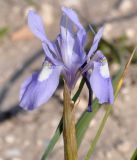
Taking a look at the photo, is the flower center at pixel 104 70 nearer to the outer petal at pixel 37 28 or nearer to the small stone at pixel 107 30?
the outer petal at pixel 37 28

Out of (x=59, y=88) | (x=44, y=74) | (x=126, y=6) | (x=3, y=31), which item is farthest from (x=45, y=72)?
(x=126, y=6)

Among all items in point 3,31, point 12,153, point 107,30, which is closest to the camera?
point 12,153

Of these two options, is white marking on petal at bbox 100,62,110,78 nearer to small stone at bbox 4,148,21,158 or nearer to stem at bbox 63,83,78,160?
stem at bbox 63,83,78,160

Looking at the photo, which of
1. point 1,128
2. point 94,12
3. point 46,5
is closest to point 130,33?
point 94,12

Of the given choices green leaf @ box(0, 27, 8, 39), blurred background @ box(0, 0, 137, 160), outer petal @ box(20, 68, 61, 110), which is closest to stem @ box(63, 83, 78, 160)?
outer petal @ box(20, 68, 61, 110)

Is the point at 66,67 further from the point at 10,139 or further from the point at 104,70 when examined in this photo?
the point at 10,139

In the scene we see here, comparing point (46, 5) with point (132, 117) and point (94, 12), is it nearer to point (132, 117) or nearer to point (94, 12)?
point (94, 12)

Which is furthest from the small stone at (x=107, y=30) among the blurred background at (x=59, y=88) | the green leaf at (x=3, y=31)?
the green leaf at (x=3, y=31)
